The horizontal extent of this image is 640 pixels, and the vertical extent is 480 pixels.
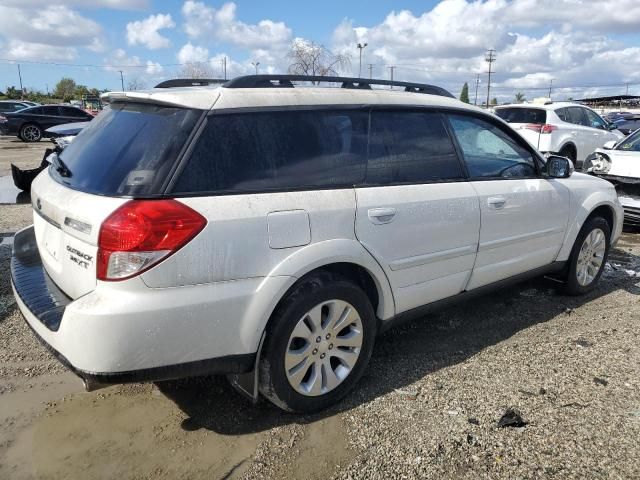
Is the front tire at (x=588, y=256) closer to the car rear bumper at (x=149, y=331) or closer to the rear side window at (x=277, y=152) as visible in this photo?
the rear side window at (x=277, y=152)

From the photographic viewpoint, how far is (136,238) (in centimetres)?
233

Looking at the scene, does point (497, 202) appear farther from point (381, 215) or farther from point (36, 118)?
point (36, 118)

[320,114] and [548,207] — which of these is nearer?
[320,114]

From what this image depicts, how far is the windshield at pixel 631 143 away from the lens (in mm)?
7944

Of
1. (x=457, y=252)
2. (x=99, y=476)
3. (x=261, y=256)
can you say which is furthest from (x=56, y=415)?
(x=457, y=252)

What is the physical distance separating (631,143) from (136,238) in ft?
26.7

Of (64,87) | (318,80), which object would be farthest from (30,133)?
(64,87)

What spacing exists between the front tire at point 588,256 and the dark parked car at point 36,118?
72.5 feet

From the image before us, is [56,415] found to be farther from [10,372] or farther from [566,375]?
[566,375]

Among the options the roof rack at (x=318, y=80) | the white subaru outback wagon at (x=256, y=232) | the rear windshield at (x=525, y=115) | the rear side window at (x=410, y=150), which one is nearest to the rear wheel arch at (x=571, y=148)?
the rear windshield at (x=525, y=115)

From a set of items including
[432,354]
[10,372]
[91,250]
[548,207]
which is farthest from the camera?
[548,207]

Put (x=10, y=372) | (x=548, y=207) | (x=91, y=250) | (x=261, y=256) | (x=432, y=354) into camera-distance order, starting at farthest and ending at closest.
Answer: (x=548, y=207) < (x=432, y=354) < (x=10, y=372) < (x=261, y=256) < (x=91, y=250)

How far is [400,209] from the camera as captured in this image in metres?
3.16

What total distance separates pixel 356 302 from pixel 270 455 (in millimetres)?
921
